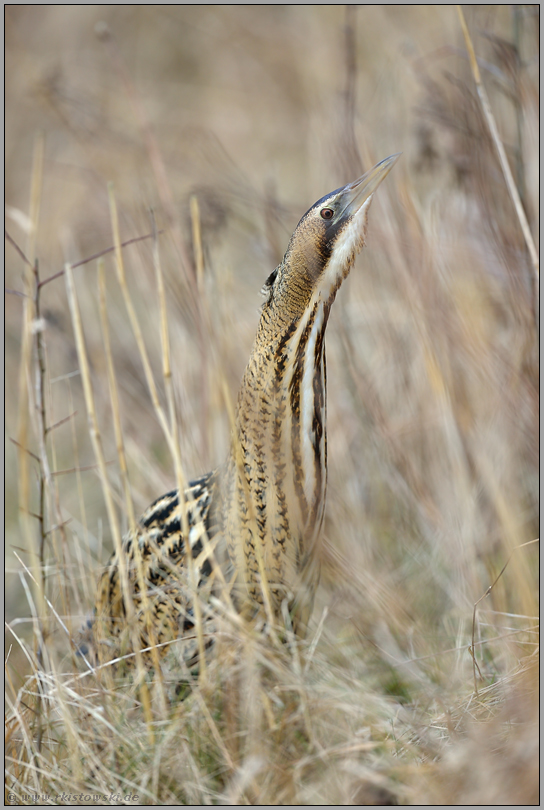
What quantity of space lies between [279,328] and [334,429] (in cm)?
135

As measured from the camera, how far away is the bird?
3.89 ft

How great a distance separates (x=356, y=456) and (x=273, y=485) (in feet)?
3.71

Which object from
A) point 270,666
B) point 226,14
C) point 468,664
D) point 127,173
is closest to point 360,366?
point 468,664

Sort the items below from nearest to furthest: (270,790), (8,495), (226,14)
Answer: (270,790)
(8,495)
(226,14)

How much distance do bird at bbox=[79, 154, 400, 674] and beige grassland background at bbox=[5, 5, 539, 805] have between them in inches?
3.7

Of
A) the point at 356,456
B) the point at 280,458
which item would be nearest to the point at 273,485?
the point at 280,458

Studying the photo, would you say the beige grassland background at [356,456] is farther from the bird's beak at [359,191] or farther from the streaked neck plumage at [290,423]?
the bird's beak at [359,191]

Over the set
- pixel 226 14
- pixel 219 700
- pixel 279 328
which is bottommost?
pixel 219 700

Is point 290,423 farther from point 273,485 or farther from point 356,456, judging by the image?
point 356,456

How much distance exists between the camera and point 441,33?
3.37 m

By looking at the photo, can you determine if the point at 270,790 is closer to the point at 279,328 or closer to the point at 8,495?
the point at 279,328

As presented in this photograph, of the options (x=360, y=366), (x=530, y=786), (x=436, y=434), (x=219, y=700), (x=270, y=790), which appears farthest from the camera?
(x=360, y=366)

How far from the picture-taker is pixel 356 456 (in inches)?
94.6

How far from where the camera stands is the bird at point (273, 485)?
3.89 feet
